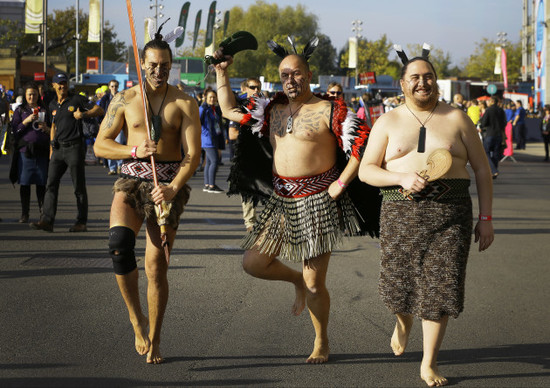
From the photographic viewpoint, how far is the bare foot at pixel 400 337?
17.7ft

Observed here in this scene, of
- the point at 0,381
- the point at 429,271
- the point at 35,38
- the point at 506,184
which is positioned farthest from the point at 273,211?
the point at 35,38

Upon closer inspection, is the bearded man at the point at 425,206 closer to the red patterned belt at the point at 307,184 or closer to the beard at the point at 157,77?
the red patterned belt at the point at 307,184

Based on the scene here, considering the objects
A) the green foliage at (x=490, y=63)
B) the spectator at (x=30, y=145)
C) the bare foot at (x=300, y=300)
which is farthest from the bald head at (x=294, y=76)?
the green foliage at (x=490, y=63)

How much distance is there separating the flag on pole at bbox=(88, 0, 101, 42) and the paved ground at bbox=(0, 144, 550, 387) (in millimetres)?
40891

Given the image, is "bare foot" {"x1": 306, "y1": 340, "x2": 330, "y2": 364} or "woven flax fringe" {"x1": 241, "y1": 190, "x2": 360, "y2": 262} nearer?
"bare foot" {"x1": 306, "y1": 340, "x2": 330, "y2": 364}

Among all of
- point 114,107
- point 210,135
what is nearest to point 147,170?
point 114,107

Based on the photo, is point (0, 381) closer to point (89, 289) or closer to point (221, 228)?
point (89, 289)

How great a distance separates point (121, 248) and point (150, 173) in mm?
520

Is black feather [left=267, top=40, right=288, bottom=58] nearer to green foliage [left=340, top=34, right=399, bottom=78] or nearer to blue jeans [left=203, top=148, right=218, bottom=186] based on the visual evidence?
blue jeans [left=203, top=148, right=218, bottom=186]

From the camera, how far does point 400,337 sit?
214 inches

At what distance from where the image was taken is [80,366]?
522 cm

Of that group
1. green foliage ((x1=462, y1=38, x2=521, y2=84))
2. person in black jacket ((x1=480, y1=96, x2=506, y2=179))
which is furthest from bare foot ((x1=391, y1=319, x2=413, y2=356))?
green foliage ((x1=462, y1=38, x2=521, y2=84))

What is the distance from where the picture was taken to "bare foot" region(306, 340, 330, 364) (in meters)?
5.36

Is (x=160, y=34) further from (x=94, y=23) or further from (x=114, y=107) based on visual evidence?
(x=94, y=23)
